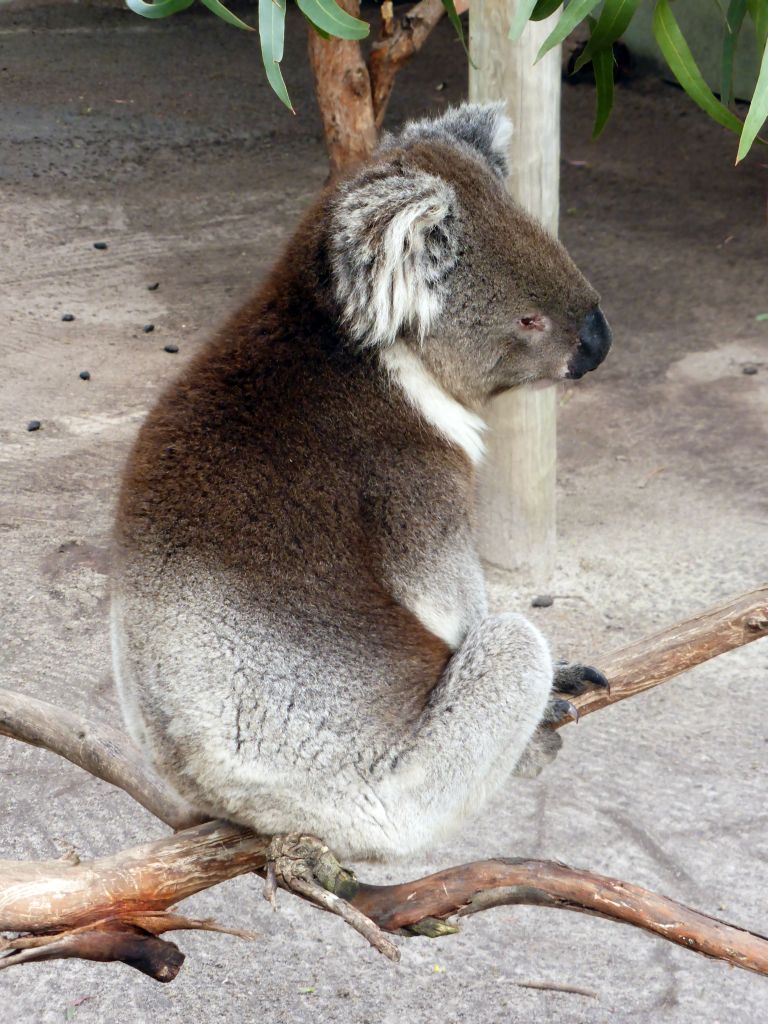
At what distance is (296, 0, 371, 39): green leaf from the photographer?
1.93 meters

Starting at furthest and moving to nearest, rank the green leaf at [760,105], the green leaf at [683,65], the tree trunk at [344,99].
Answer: the tree trunk at [344,99] < the green leaf at [683,65] < the green leaf at [760,105]

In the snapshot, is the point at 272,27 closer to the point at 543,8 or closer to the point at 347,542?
the point at 543,8

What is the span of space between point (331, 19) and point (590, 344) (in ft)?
3.04

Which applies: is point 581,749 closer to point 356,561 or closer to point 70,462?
point 356,561

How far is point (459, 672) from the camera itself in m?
2.30

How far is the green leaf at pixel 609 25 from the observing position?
6.95ft

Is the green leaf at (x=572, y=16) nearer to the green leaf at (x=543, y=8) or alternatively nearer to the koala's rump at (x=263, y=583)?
the green leaf at (x=543, y=8)

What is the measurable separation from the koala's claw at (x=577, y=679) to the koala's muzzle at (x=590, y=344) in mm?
633

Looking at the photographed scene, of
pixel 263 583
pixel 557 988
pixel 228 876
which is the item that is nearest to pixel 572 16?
pixel 263 583

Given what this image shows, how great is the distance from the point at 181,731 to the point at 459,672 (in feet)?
1.85

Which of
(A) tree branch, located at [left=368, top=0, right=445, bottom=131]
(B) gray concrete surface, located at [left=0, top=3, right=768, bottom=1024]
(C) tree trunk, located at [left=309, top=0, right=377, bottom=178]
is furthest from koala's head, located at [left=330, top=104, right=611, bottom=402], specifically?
(A) tree branch, located at [left=368, top=0, right=445, bottom=131]

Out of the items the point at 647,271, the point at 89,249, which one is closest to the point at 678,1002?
the point at 647,271

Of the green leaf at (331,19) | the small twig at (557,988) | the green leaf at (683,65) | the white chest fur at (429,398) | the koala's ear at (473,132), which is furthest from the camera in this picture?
the small twig at (557,988)

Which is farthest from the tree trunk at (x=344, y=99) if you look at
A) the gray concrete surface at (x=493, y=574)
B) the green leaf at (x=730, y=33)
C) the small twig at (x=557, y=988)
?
the small twig at (x=557, y=988)
